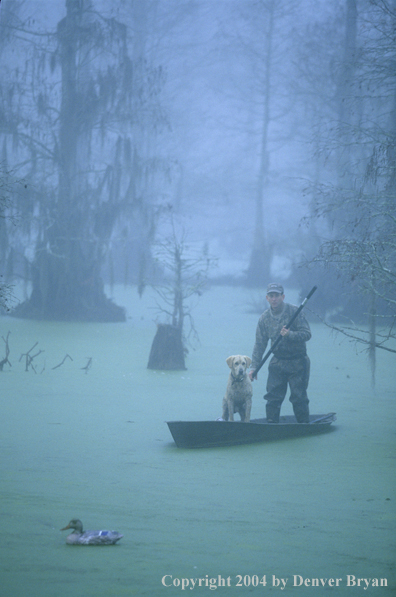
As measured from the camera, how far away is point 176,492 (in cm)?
555

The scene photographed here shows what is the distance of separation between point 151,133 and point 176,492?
1903 centimetres

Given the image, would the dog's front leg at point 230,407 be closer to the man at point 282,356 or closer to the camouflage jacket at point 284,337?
the man at point 282,356

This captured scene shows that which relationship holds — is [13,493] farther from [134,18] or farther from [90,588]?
[134,18]

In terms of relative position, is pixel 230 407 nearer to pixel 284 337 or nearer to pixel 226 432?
pixel 226 432

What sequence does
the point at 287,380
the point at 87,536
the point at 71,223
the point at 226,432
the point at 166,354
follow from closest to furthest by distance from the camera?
the point at 87,536
the point at 226,432
the point at 287,380
the point at 166,354
the point at 71,223

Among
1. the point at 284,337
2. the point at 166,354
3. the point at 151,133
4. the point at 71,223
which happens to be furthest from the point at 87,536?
the point at 151,133

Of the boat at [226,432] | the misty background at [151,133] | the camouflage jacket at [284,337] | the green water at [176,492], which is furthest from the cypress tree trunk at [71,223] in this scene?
the boat at [226,432]

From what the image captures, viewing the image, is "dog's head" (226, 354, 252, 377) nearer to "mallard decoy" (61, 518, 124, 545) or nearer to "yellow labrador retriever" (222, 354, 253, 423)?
"yellow labrador retriever" (222, 354, 253, 423)

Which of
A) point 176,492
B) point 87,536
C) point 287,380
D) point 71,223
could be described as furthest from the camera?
point 71,223

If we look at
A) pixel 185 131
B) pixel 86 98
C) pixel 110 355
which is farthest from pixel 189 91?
pixel 110 355

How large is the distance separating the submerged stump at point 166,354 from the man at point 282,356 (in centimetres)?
490

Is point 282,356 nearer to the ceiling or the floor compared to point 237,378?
nearer to the ceiling

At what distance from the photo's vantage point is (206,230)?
43156mm

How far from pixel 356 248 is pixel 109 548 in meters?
4.82
